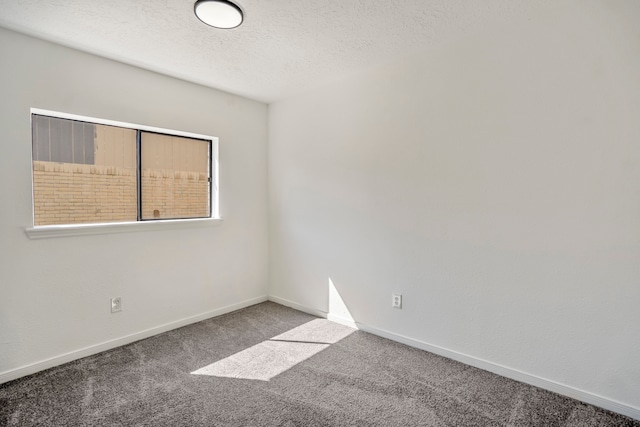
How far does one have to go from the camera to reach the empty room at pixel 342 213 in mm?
2000

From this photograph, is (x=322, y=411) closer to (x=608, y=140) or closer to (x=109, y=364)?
(x=109, y=364)

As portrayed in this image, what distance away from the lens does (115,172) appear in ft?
9.66

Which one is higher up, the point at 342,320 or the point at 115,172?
the point at 115,172

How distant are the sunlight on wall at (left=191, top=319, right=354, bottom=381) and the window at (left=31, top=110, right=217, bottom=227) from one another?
156cm

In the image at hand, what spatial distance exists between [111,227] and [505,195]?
125 inches

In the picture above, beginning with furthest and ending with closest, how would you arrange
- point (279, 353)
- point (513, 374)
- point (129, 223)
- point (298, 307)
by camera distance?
point (298, 307), point (129, 223), point (279, 353), point (513, 374)

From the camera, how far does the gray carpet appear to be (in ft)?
6.35

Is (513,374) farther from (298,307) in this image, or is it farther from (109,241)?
(109,241)

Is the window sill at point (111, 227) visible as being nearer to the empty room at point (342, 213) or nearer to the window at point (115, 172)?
the empty room at point (342, 213)

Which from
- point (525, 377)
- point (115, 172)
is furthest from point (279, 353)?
point (115, 172)

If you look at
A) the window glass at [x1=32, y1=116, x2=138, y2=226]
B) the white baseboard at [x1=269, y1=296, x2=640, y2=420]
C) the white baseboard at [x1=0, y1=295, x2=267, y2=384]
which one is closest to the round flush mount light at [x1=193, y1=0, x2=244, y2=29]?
the window glass at [x1=32, y1=116, x2=138, y2=226]

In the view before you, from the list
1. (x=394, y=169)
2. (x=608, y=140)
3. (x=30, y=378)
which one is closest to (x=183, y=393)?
(x=30, y=378)

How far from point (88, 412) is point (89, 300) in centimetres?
99

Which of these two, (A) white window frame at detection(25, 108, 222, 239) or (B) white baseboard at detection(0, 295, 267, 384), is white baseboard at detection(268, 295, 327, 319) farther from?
(A) white window frame at detection(25, 108, 222, 239)
